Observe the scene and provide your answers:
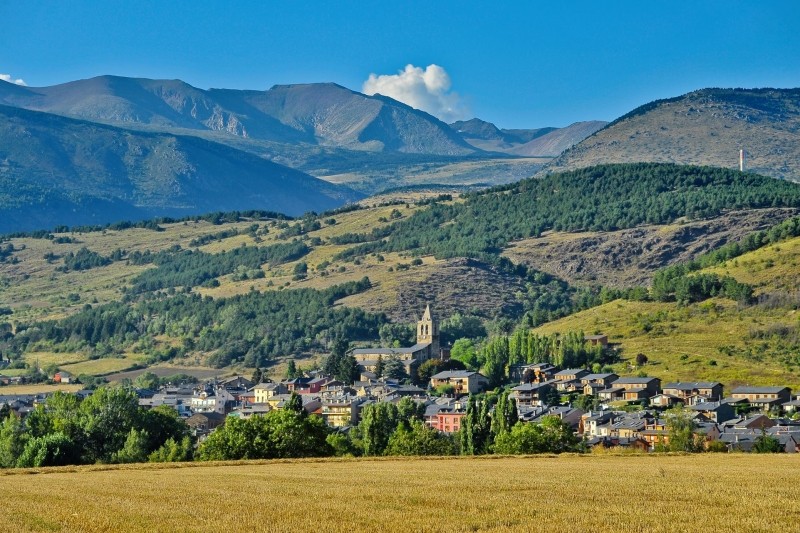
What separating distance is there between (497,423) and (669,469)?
147ft

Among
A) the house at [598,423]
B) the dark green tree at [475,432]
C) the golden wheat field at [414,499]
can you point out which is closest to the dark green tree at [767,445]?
the dark green tree at [475,432]

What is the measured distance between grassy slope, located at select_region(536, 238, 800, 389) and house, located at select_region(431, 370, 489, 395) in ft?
56.4

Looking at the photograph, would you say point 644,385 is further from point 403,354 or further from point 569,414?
point 403,354

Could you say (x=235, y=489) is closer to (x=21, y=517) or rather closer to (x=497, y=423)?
(x=21, y=517)

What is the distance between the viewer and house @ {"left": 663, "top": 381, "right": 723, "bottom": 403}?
13188 centimetres

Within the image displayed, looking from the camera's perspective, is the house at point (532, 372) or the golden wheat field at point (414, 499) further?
the house at point (532, 372)

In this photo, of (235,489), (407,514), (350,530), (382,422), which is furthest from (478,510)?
(382,422)

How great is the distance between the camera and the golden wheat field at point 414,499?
3553 cm

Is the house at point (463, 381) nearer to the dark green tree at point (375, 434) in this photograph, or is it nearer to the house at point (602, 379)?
the house at point (602, 379)

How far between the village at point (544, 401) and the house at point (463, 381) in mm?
167

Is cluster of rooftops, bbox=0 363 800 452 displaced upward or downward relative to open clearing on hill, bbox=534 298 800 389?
downward

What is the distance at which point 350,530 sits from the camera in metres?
34.3

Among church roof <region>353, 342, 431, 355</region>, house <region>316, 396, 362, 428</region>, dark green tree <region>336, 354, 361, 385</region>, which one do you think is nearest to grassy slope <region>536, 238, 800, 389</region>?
church roof <region>353, 342, 431, 355</region>

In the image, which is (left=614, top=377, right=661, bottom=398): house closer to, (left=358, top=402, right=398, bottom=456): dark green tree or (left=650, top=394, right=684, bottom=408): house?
(left=650, top=394, right=684, bottom=408): house
